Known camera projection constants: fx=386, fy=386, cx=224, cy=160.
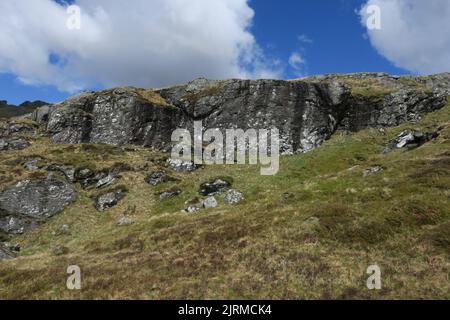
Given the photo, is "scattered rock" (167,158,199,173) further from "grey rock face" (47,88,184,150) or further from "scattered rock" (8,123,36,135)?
"scattered rock" (8,123,36,135)

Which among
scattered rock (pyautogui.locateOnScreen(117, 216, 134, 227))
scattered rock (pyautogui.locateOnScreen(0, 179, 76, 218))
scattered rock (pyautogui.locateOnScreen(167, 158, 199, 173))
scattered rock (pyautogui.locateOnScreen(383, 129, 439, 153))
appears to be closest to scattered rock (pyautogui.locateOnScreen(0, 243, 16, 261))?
scattered rock (pyautogui.locateOnScreen(0, 179, 76, 218))

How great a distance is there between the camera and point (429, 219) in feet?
85.0

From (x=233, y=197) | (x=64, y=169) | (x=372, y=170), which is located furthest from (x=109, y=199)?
(x=372, y=170)

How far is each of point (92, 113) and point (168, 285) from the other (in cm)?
6175

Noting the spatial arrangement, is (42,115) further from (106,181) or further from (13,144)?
(106,181)

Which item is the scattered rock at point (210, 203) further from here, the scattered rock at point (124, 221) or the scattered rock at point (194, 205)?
the scattered rock at point (124, 221)

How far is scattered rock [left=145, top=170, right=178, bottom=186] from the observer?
54.9 meters

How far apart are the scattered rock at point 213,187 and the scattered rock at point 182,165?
9258 millimetres

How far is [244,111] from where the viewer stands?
74.9m

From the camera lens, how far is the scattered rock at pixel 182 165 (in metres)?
60.9

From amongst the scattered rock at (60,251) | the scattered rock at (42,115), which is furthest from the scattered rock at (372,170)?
the scattered rock at (42,115)

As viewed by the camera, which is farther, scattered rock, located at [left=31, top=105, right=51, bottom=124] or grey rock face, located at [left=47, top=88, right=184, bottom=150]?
scattered rock, located at [left=31, top=105, right=51, bottom=124]

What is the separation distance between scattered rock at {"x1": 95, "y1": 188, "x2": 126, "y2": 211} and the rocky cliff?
A: 2265 cm

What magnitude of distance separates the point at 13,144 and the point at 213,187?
130 feet
